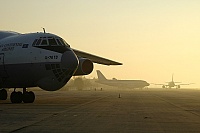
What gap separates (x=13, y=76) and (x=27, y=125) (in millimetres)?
11977

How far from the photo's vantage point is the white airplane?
2169 centimetres

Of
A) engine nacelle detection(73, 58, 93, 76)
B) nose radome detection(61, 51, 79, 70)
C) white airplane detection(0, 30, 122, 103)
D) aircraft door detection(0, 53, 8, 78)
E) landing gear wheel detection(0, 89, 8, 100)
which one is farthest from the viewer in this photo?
landing gear wheel detection(0, 89, 8, 100)

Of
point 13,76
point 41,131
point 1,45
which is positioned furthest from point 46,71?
point 41,131

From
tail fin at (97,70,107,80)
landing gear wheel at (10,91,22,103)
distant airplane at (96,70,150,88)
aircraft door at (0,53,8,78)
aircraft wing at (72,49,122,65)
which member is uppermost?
tail fin at (97,70,107,80)

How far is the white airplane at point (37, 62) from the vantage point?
71.2ft

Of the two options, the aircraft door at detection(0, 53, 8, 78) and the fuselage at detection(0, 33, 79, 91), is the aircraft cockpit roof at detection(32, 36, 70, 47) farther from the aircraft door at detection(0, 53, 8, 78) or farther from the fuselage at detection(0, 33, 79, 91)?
the aircraft door at detection(0, 53, 8, 78)

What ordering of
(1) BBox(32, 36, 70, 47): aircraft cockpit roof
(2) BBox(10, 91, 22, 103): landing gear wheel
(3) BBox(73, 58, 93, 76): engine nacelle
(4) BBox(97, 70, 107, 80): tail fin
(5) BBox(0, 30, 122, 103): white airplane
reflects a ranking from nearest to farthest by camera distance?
(5) BBox(0, 30, 122, 103): white airplane → (1) BBox(32, 36, 70, 47): aircraft cockpit roof → (2) BBox(10, 91, 22, 103): landing gear wheel → (3) BBox(73, 58, 93, 76): engine nacelle → (4) BBox(97, 70, 107, 80): tail fin

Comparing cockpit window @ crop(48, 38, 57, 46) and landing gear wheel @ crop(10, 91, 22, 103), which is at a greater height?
cockpit window @ crop(48, 38, 57, 46)

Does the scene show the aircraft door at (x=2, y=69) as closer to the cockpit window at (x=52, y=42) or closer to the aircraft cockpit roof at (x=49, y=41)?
the aircraft cockpit roof at (x=49, y=41)

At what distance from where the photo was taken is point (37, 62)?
22.0 m

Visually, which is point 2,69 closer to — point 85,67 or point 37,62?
point 37,62

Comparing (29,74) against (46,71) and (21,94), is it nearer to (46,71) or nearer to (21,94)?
(46,71)

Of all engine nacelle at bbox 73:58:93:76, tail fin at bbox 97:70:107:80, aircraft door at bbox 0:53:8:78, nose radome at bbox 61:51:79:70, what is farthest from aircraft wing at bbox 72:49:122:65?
tail fin at bbox 97:70:107:80

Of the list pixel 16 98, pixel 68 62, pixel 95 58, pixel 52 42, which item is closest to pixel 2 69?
pixel 16 98
